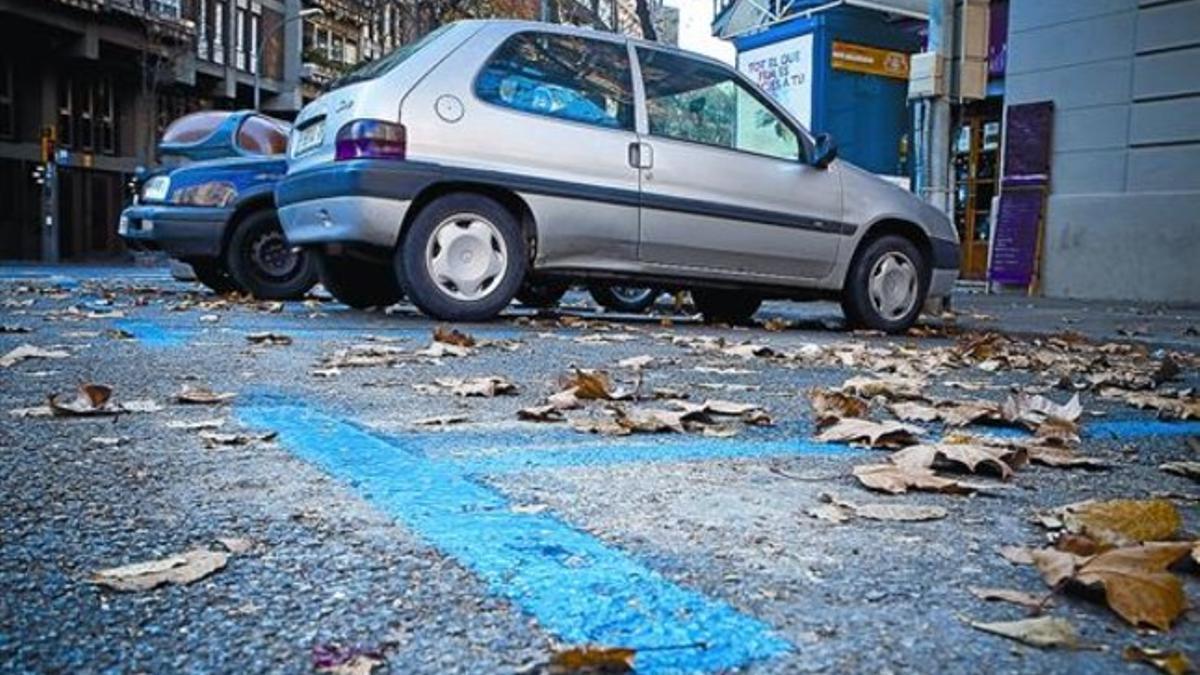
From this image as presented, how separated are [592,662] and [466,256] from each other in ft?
15.9

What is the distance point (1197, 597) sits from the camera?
4.67ft

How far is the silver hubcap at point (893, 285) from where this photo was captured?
7.00 metres

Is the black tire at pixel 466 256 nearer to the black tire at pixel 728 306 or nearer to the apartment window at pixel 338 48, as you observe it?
the black tire at pixel 728 306

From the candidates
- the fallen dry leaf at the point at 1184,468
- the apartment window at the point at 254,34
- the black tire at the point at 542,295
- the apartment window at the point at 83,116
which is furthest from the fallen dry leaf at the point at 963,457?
the apartment window at the point at 254,34

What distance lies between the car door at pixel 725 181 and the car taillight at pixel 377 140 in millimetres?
1347

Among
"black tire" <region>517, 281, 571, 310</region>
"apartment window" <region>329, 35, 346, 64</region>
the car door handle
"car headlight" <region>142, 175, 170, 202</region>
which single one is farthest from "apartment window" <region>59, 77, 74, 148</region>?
the car door handle

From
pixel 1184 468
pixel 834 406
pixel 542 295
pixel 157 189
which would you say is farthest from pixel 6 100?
pixel 1184 468

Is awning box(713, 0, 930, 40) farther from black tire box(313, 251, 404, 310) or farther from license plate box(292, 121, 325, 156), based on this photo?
license plate box(292, 121, 325, 156)

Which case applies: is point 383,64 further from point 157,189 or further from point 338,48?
point 338,48

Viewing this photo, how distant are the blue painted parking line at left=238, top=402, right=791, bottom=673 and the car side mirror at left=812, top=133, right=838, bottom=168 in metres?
4.94

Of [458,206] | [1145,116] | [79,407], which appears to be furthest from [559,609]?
[1145,116]

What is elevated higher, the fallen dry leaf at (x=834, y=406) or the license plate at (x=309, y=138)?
the license plate at (x=309, y=138)

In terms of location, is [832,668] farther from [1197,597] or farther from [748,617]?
[1197,597]

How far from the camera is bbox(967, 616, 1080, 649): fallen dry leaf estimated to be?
1226 mm
